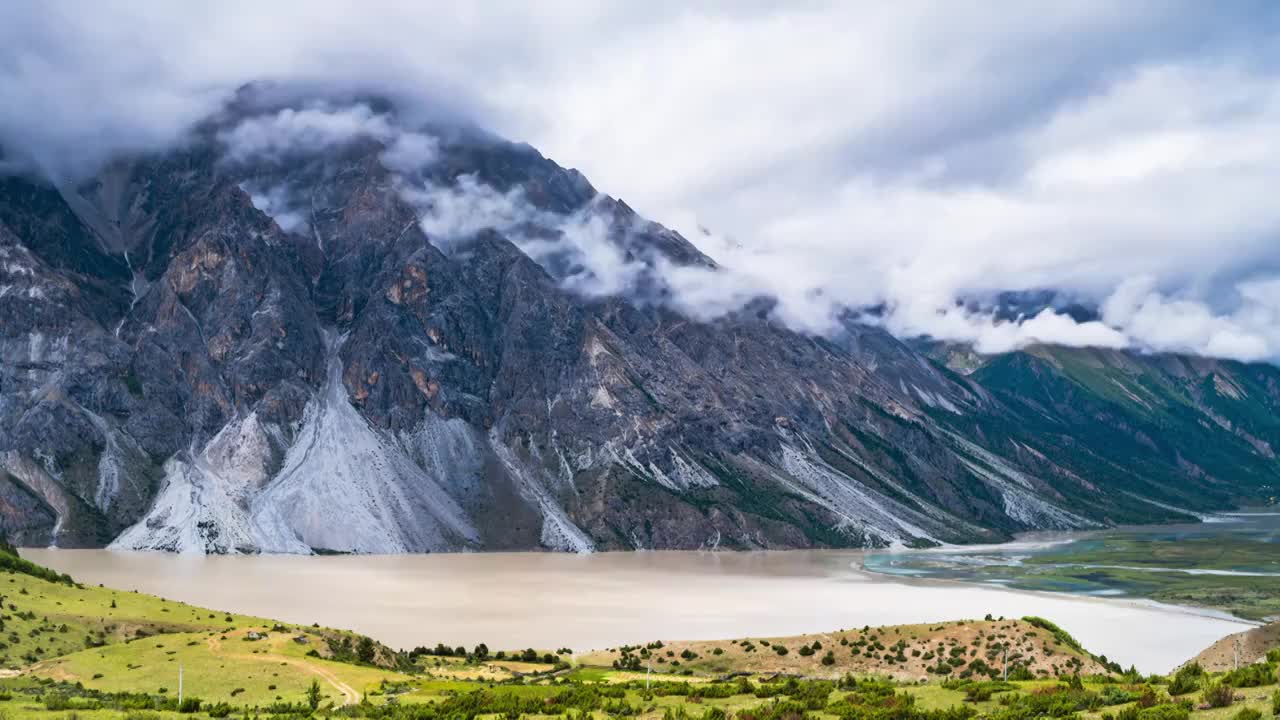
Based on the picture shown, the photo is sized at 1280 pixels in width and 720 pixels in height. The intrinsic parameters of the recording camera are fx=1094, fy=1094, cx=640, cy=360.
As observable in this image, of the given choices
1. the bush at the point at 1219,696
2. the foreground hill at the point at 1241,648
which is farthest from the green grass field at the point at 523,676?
the foreground hill at the point at 1241,648

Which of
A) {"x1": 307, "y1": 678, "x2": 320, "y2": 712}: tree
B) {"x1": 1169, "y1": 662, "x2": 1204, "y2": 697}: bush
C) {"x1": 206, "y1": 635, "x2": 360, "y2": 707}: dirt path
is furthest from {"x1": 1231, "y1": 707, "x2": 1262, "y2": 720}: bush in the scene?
{"x1": 206, "y1": 635, "x2": 360, "y2": 707}: dirt path

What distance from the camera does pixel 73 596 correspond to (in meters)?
83.6

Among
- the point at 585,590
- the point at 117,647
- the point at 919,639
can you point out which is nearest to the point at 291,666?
the point at 117,647

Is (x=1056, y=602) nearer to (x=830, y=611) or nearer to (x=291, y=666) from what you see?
(x=830, y=611)

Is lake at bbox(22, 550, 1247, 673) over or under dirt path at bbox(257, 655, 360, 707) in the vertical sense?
under

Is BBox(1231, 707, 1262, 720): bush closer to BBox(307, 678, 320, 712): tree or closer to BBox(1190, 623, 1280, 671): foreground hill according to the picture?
BBox(307, 678, 320, 712): tree

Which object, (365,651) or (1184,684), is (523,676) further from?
(1184,684)

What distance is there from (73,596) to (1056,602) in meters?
123

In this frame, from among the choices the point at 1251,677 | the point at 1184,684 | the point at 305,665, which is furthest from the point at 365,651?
the point at 1251,677

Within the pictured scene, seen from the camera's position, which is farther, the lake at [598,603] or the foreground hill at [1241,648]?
the lake at [598,603]

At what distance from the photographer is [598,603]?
142m

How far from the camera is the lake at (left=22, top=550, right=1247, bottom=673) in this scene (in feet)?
368

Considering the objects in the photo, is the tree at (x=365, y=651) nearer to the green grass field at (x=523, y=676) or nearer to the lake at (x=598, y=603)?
the green grass field at (x=523, y=676)

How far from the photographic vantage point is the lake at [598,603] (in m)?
112
